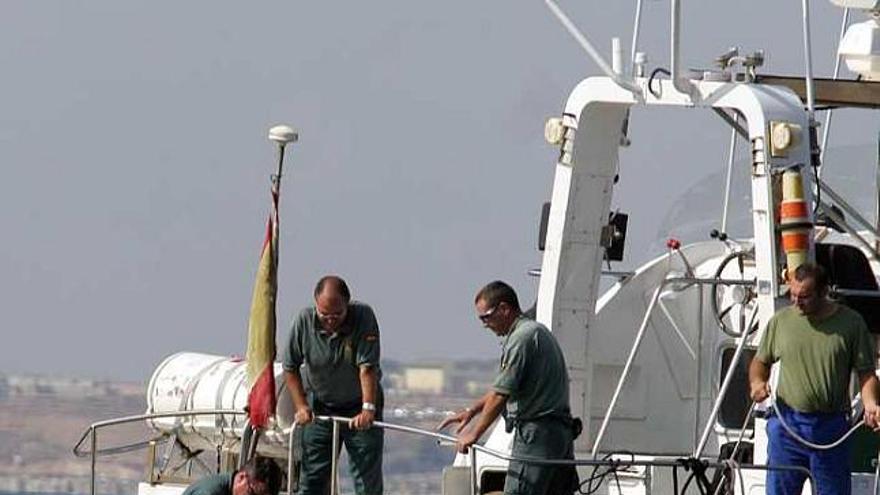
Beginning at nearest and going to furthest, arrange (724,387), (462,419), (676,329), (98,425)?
(462,419), (724,387), (98,425), (676,329)

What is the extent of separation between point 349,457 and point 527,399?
1845mm

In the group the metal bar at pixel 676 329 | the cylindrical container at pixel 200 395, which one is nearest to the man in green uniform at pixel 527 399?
the metal bar at pixel 676 329

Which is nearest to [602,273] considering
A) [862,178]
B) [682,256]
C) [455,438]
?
[682,256]

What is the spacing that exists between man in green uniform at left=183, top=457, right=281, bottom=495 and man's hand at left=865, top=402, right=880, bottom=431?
364cm

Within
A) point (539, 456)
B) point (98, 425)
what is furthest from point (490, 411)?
point (98, 425)

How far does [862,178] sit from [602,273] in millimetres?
1953

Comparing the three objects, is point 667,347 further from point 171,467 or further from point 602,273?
point 171,467

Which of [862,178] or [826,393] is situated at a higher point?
[862,178]

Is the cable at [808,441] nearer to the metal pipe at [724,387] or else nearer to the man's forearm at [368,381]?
the metal pipe at [724,387]

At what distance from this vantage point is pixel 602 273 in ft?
70.5

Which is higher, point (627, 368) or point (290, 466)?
point (627, 368)

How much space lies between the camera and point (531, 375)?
18.0 m

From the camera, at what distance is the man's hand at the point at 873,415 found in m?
17.9

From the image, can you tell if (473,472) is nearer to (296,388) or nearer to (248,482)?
(248,482)
